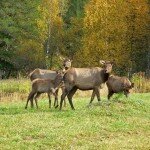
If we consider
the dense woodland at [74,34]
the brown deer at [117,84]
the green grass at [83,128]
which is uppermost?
the dense woodland at [74,34]

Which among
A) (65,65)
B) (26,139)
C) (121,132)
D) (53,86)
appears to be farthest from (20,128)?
(65,65)

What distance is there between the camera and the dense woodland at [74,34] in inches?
1610

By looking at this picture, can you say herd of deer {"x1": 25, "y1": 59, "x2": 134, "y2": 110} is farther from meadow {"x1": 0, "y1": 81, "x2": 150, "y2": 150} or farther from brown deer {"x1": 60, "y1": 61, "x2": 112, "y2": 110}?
meadow {"x1": 0, "y1": 81, "x2": 150, "y2": 150}

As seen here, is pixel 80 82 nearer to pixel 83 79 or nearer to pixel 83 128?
pixel 83 79

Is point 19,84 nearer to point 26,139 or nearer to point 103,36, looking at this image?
point 103,36

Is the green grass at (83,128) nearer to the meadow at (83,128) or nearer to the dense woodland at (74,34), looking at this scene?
the meadow at (83,128)

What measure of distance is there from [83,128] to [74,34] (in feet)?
120

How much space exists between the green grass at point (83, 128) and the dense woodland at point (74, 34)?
77.3 feet

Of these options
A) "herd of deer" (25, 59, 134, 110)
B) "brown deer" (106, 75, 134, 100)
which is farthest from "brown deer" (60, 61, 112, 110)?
"brown deer" (106, 75, 134, 100)

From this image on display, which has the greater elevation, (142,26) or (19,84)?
(142,26)

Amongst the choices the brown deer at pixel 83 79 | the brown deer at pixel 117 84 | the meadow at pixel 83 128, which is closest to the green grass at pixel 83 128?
the meadow at pixel 83 128

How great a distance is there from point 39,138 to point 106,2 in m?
29.6

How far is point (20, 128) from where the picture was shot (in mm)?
14047

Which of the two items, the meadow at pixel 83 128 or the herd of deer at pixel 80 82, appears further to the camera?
the herd of deer at pixel 80 82
